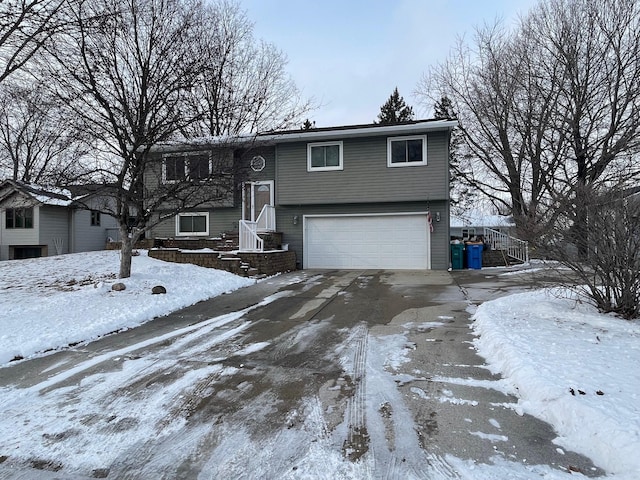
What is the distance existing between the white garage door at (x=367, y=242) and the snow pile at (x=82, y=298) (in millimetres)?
4644

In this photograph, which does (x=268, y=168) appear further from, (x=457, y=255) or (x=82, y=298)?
(x=82, y=298)

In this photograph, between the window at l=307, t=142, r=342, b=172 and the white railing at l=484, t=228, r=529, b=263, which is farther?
the white railing at l=484, t=228, r=529, b=263

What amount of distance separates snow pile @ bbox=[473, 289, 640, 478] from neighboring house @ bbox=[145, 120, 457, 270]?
26.6ft

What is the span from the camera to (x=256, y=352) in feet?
15.7

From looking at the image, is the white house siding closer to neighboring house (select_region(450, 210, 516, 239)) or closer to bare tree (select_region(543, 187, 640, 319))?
bare tree (select_region(543, 187, 640, 319))

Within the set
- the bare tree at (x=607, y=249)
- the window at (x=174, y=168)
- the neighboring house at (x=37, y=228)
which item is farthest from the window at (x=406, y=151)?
the neighboring house at (x=37, y=228)

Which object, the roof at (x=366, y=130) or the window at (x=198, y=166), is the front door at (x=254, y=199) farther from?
the window at (x=198, y=166)

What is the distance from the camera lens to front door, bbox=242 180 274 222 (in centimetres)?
1568

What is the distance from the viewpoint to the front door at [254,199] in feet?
51.4

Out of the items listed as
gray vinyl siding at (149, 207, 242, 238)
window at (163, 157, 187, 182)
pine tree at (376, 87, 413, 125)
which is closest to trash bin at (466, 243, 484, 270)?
gray vinyl siding at (149, 207, 242, 238)

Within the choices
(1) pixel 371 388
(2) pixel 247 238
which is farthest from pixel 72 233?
(1) pixel 371 388

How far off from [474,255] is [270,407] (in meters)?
12.9

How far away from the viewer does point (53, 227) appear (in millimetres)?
21734

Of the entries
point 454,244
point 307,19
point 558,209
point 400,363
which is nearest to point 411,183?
point 454,244
